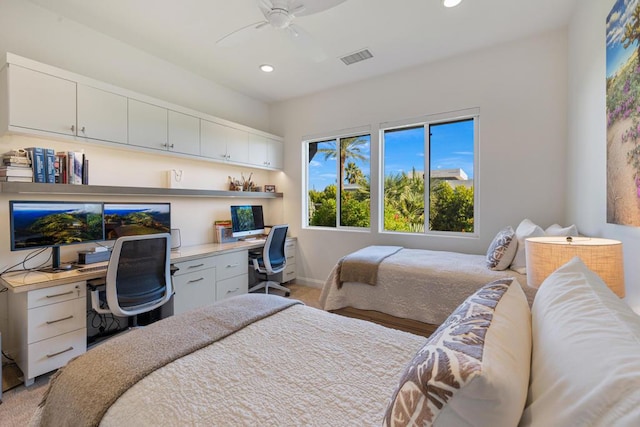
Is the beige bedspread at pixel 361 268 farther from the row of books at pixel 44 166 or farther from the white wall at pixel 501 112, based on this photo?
the row of books at pixel 44 166

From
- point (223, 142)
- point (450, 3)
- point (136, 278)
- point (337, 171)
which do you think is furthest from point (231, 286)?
point (450, 3)

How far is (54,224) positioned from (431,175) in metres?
3.85

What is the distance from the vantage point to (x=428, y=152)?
11.8ft

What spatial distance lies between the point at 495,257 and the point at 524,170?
3.97 ft

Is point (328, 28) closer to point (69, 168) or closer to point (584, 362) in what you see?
point (69, 168)

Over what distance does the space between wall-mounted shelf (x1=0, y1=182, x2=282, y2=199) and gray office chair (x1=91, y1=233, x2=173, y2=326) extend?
719mm

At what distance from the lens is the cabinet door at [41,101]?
2.10 m

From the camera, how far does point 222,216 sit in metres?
4.04

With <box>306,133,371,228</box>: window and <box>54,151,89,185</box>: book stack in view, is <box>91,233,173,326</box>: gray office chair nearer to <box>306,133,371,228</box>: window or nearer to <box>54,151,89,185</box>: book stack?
<box>54,151,89,185</box>: book stack

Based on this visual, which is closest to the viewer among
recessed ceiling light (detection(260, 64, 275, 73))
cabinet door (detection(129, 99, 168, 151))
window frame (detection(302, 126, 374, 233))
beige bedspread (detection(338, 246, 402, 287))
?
beige bedspread (detection(338, 246, 402, 287))

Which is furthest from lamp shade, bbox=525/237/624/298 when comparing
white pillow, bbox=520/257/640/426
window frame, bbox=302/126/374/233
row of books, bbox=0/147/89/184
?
row of books, bbox=0/147/89/184

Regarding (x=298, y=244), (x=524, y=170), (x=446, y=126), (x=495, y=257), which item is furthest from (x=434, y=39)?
(x=298, y=244)

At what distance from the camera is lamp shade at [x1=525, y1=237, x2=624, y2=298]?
129 centimetres

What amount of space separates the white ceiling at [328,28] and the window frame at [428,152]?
2.20 ft
